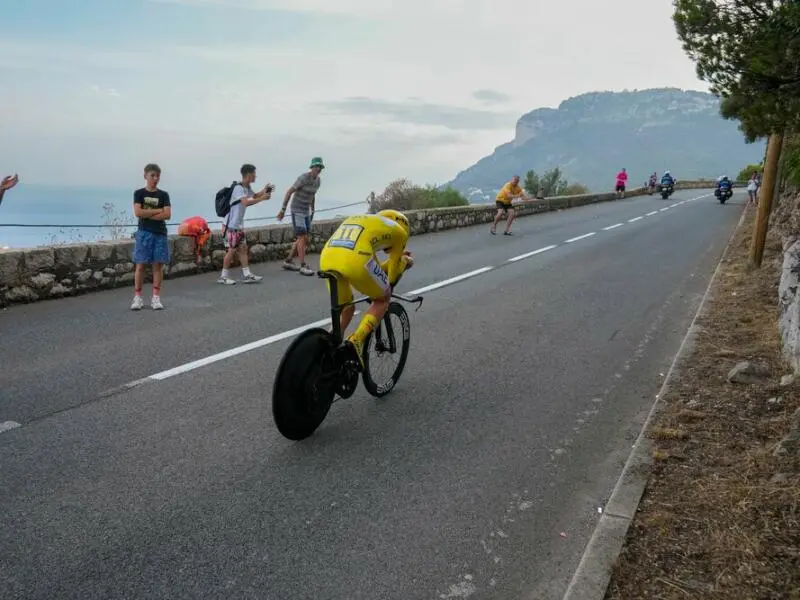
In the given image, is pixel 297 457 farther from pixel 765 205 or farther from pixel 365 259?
pixel 765 205

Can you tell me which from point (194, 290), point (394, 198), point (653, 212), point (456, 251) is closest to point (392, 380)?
point (194, 290)

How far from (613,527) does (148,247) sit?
22.4 ft

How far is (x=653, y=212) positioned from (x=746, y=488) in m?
28.0

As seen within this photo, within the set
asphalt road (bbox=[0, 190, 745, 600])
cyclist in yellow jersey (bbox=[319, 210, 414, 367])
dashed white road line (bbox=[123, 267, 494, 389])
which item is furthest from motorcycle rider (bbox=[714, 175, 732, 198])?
cyclist in yellow jersey (bbox=[319, 210, 414, 367])

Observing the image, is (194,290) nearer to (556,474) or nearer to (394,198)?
(556,474)

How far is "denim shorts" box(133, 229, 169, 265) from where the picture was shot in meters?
8.47

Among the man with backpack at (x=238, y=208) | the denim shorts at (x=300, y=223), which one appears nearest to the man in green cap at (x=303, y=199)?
the denim shorts at (x=300, y=223)

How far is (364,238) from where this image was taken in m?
4.65

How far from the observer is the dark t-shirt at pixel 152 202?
8.36m

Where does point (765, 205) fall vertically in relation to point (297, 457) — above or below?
above

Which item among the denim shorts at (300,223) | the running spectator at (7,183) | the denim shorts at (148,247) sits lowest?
the denim shorts at (148,247)

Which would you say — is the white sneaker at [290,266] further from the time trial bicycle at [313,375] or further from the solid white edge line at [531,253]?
the time trial bicycle at [313,375]

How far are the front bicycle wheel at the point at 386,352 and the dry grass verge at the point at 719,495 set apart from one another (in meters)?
2.05

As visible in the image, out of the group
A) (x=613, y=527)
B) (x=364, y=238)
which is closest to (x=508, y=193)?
(x=364, y=238)
